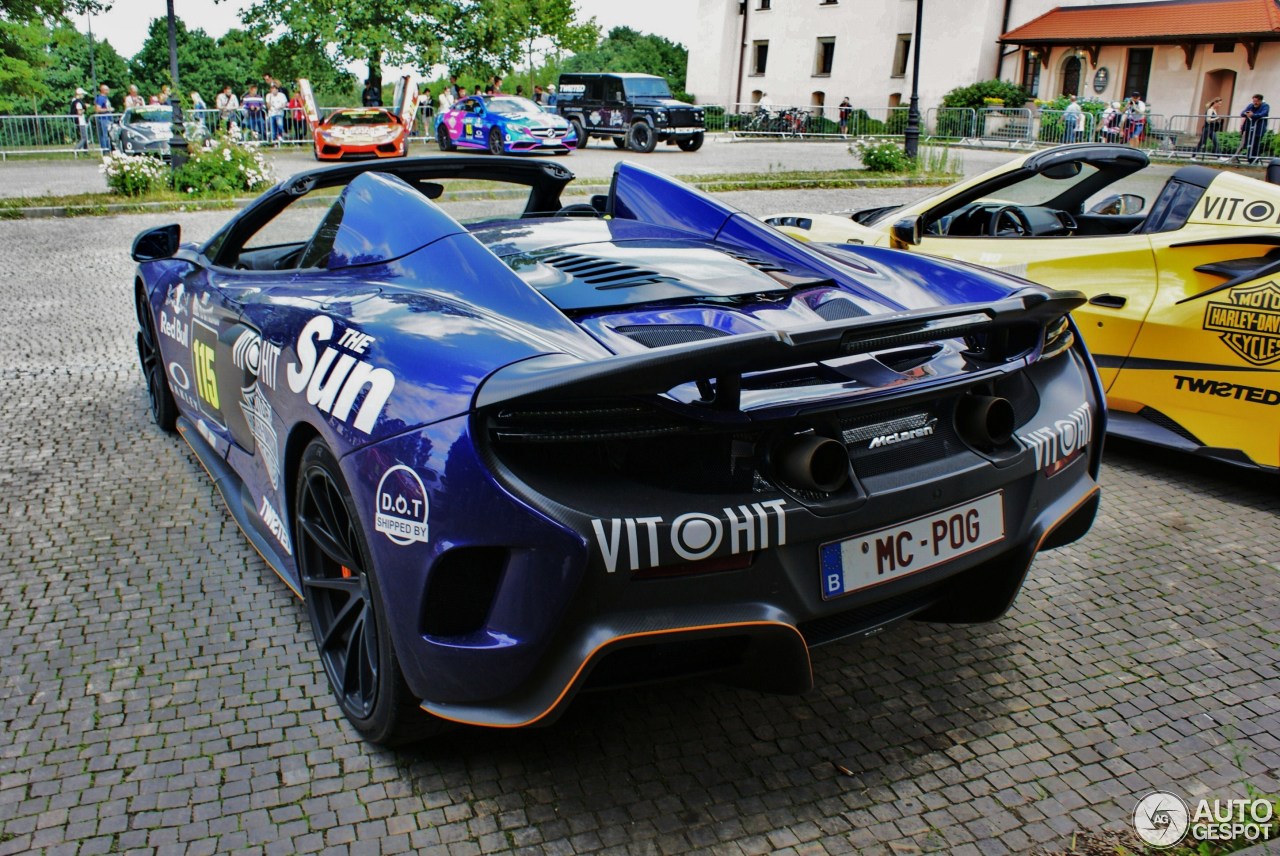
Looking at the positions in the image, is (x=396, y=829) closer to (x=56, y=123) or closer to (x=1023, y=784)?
(x=1023, y=784)

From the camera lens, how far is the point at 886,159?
19.2 metres

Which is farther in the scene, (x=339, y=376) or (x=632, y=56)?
(x=632, y=56)

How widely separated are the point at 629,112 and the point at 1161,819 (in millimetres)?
25667

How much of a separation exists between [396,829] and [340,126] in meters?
20.5

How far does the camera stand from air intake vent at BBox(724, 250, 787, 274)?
327 centimetres

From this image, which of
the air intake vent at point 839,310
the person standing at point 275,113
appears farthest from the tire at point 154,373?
the person standing at point 275,113

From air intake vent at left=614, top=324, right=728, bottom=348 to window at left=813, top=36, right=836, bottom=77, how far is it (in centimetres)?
4859

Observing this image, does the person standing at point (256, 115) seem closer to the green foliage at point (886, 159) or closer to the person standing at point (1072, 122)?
the green foliage at point (886, 159)

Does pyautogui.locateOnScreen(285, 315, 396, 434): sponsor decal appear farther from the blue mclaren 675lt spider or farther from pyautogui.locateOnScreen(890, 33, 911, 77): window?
pyautogui.locateOnScreen(890, 33, 911, 77): window

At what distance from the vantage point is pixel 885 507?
2342 millimetres

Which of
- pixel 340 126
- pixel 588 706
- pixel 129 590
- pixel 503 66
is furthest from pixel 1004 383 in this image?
pixel 503 66

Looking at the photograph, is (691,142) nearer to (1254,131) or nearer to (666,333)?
(1254,131)

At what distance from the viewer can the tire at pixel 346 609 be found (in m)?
2.45

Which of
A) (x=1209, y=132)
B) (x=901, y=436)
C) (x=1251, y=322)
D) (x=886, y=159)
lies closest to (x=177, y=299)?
(x=901, y=436)
